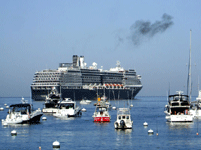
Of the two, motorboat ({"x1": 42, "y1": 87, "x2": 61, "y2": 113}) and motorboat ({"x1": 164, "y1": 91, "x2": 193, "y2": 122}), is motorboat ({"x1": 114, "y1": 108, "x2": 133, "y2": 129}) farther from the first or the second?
motorboat ({"x1": 42, "y1": 87, "x2": 61, "y2": 113})

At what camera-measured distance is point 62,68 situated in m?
197

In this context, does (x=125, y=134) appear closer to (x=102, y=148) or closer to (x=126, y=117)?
(x=126, y=117)


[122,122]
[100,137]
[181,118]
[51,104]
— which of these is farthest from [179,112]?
[51,104]

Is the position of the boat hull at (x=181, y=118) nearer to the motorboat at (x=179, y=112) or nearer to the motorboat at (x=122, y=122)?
the motorboat at (x=179, y=112)

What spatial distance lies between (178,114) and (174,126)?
5.30 meters

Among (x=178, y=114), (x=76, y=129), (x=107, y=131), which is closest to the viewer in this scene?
(x=107, y=131)

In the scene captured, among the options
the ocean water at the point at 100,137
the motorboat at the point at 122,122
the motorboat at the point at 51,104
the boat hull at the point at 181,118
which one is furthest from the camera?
the motorboat at the point at 51,104

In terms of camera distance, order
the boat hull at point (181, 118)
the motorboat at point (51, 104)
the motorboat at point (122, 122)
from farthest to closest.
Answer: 1. the motorboat at point (51, 104)
2. the boat hull at point (181, 118)
3. the motorboat at point (122, 122)

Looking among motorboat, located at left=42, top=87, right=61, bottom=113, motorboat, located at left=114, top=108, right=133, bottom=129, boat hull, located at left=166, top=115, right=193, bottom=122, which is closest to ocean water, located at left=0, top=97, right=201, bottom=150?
motorboat, located at left=114, top=108, right=133, bottom=129

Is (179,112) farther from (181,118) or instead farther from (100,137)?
(100,137)

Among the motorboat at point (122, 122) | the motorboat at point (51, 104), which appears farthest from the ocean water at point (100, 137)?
the motorboat at point (51, 104)

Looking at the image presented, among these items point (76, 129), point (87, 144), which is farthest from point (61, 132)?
point (87, 144)

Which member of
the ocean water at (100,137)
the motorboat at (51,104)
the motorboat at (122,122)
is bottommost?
the ocean water at (100,137)

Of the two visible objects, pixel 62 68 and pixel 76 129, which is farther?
pixel 62 68
